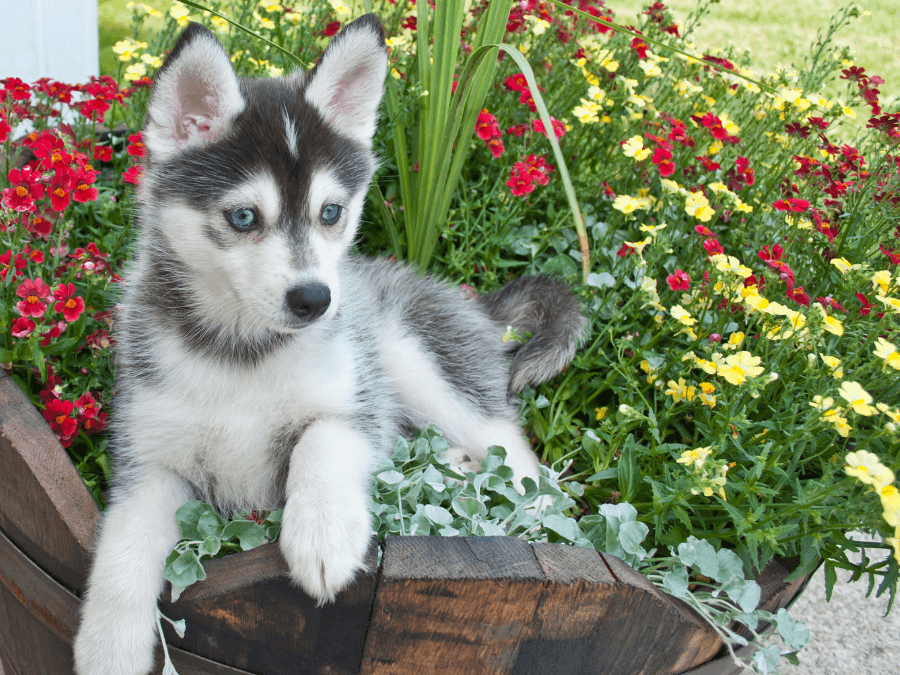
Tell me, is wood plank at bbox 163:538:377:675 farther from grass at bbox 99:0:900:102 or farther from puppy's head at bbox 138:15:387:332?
grass at bbox 99:0:900:102

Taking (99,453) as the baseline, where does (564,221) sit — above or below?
above

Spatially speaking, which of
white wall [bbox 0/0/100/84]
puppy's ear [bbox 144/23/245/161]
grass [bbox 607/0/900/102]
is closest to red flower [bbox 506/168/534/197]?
puppy's ear [bbox 144/23/245/161]

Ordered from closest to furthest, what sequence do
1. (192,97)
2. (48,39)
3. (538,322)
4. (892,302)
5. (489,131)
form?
(192,97) → (892,302) → (538,322) → (489,131) → (48,39)

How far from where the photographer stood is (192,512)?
1.78m

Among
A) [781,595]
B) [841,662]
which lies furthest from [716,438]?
[841,662]

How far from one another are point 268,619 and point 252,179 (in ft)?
3.64

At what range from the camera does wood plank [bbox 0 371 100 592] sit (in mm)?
1693

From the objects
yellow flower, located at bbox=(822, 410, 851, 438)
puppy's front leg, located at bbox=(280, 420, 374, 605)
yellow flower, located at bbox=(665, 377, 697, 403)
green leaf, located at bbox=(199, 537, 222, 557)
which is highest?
yellow flower, located at bbox=(822, 410, 851, 438)

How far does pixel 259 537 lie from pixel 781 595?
1.48m

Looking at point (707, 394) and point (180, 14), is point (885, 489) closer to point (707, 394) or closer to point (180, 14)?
point (707, 394)

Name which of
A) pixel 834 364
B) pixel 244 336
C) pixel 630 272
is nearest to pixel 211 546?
pixel 244 336

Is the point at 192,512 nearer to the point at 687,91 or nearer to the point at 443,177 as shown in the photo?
the point at 443,177

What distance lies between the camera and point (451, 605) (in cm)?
149

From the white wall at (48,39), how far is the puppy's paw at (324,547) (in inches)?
140
